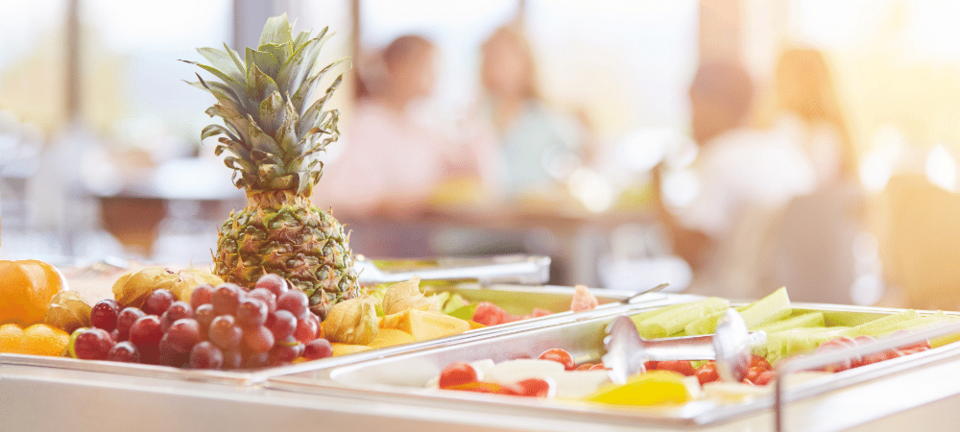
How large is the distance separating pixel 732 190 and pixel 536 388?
345 centimetres

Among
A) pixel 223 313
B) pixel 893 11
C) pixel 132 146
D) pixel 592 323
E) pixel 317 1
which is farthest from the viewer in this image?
pixel 132 146

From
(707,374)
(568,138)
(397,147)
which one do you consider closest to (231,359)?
(707,374)

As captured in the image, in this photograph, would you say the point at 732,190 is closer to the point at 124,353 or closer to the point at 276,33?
the point at 276,33

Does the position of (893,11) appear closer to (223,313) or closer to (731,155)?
(731,155)

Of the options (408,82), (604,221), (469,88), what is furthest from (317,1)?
(604,221)

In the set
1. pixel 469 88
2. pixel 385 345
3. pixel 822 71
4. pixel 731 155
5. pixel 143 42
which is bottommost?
pixel 385 345

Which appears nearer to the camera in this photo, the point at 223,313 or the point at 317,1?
the point at 223,313

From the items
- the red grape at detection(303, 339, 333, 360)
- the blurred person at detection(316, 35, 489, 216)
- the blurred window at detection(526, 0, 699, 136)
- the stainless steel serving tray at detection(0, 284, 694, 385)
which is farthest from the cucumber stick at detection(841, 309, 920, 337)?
the blurred window at detection(526, 0, 699, 136)

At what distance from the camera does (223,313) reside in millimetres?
988

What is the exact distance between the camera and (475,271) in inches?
76.4

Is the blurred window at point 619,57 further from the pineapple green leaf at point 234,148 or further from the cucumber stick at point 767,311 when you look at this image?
the pineapple green leaf at point 234,148

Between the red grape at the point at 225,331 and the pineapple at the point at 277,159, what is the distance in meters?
0.30

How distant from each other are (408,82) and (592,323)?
3.79 m

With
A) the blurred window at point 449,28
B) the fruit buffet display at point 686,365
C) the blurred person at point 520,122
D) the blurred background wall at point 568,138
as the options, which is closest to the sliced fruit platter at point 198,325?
the fruit buffet display at point 686,365
